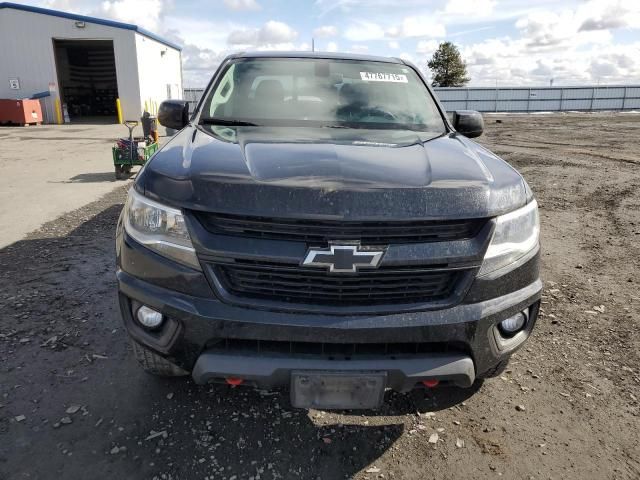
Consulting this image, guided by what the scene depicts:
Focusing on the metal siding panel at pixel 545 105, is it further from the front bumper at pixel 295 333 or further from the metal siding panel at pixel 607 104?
the front bumper at pixel 295 333

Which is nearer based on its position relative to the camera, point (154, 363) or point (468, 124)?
point (154, 363)

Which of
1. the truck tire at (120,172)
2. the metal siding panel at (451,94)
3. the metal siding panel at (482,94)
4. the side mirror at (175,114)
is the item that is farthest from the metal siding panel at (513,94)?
the side mirror at (175,114)

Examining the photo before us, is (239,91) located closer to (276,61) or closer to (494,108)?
(276,61)

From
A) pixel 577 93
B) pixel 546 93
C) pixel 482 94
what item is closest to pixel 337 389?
pixel 482 94

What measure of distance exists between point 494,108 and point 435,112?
34429 millimetres

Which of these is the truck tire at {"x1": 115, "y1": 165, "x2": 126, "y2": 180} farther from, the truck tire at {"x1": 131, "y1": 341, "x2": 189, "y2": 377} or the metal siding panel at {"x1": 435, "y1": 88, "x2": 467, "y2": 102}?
the metal siding panel at {"x1": 435, "y1": 88, "x2": 467, "y2": 102}

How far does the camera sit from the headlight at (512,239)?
200 centimetres

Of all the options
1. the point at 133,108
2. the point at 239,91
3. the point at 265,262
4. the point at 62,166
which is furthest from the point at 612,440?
the point at 133,108

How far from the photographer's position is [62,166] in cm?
1057

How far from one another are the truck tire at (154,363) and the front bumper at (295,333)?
0.11 meters

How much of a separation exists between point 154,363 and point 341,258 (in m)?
1.02

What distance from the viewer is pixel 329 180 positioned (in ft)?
6.38

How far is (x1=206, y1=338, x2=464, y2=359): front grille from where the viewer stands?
1.94 metres

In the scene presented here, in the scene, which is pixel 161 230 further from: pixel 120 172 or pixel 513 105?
pixel 513 105
